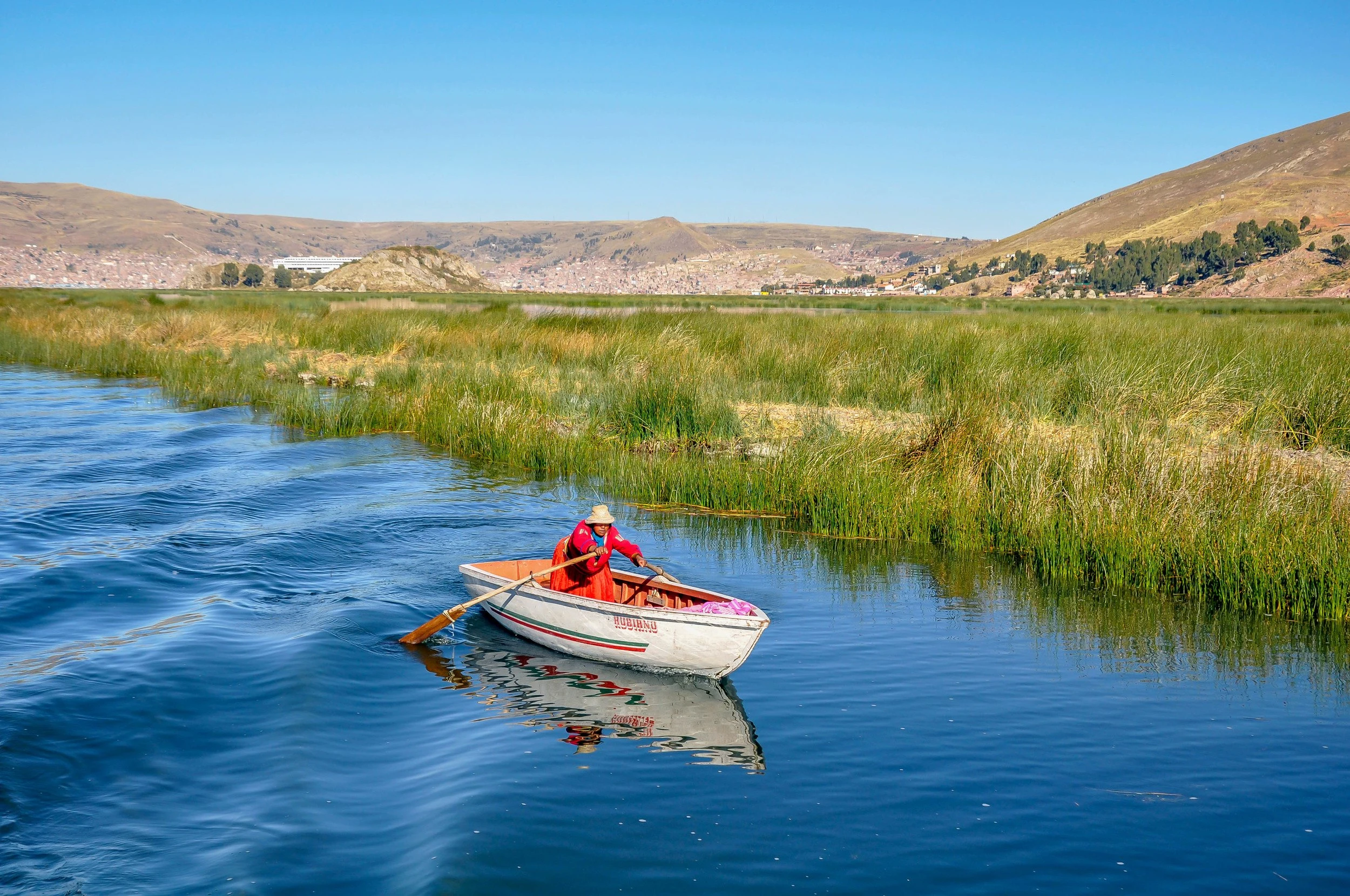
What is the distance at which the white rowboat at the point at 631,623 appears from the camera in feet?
26.6

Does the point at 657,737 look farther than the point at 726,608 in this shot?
No

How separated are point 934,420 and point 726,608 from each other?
287 inches

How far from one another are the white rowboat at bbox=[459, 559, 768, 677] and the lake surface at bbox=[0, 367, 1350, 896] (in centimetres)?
22

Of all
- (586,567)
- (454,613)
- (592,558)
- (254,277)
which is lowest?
(454,613)

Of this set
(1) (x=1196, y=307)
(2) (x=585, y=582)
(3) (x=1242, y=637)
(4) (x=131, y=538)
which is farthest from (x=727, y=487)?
(1) (x=1196, y=307)

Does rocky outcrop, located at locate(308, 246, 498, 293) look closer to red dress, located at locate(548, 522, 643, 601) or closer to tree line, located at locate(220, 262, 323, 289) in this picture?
tree line, located at locate(220, 262, 323, 289)

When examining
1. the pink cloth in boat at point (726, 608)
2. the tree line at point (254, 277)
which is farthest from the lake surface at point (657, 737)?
the tree line at point (254, 277)

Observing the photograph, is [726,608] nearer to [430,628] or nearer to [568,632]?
[568,632]

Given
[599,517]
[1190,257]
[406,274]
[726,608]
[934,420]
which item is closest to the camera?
[726,608]

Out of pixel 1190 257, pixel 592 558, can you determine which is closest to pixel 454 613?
pixel 592 558

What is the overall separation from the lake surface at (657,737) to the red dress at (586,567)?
74 centimetres

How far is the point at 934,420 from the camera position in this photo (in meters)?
14.6

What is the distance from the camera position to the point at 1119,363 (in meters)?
18.1

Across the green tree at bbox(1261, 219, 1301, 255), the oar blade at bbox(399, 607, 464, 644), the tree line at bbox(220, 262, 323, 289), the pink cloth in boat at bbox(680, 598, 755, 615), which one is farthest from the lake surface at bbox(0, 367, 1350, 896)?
the tree line at bbox(220, 262, 323, 289)
